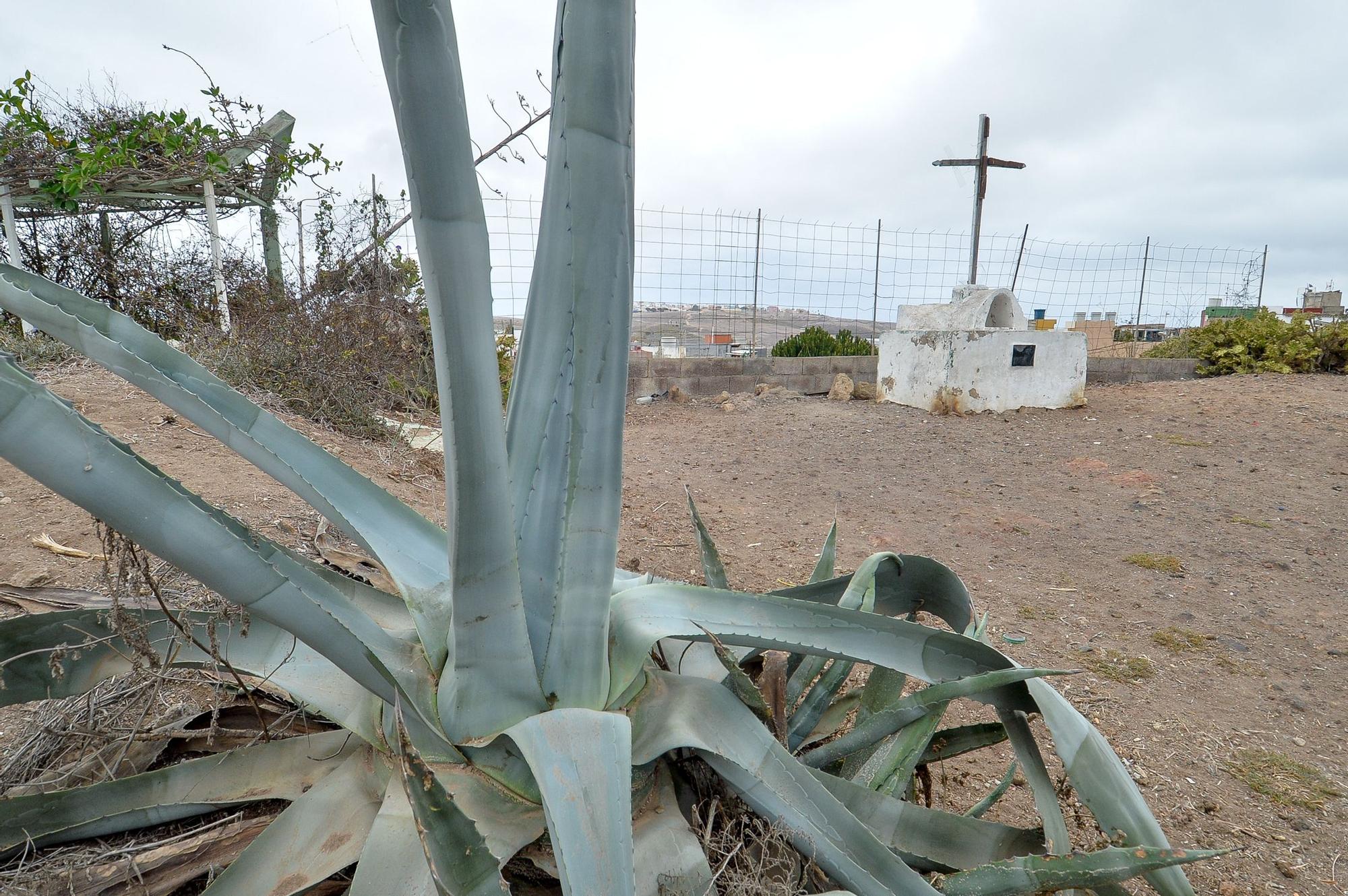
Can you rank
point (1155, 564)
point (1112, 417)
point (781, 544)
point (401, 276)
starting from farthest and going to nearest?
point (1112, 417) → point (401, 276) → point (781, 544) → point (1155, 564)

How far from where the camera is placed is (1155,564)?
3.47 metres

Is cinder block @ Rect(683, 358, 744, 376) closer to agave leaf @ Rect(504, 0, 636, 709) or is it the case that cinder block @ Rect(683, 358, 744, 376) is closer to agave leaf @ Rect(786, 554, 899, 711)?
agave leaf @ Rect(786, 554, 899, 711)

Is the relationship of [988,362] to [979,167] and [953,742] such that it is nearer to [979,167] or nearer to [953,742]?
[979,167]

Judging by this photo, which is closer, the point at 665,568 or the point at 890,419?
the point at 665,568

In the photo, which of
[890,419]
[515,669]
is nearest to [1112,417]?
[890,419]

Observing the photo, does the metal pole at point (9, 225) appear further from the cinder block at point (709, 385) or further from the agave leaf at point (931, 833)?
the agave leaf at point (931, 833)

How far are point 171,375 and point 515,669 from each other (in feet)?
2.16

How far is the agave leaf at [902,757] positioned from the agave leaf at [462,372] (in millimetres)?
575

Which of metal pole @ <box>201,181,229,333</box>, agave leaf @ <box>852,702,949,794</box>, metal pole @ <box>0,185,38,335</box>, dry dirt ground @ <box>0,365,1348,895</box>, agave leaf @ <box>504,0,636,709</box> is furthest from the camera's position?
metal pole @ <box>201,181,229,333</box>

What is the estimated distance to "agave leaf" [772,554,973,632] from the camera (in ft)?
4.30

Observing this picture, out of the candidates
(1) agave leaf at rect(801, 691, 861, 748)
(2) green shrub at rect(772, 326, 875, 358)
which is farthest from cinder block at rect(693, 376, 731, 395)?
(1) agave leaf at rect(801, 691, 861, 748)

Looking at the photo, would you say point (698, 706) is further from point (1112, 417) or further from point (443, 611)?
point (1112, 417)

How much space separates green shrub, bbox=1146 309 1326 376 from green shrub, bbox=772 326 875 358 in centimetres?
427

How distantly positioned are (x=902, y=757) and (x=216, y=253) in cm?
701
